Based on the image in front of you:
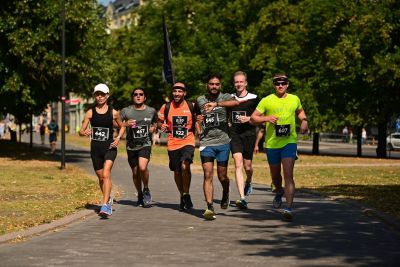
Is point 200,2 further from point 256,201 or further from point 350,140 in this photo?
point 256,201

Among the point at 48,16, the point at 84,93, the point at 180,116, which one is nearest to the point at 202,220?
the point at 180,116

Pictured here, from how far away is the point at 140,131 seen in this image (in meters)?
11.7

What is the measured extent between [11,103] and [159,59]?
2273cm

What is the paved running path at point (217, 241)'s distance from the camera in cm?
709

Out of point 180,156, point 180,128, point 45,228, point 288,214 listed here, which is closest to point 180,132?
point 180,128

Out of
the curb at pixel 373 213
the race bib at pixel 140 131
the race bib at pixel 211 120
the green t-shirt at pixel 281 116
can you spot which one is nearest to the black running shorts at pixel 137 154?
the race bib at pixel 140 131

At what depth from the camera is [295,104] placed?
1012cm

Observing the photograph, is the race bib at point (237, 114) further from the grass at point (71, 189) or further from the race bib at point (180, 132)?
the grass at point (71, 189)

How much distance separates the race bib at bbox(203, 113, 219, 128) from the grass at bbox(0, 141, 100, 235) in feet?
7.92

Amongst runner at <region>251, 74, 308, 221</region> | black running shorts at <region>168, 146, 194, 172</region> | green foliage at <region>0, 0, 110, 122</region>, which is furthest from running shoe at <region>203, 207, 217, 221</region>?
green foliage at <region>0, 0, 110, 122</region>

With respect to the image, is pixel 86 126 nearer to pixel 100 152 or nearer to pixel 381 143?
pixel 100 152

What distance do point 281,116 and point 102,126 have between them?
8.78 ft

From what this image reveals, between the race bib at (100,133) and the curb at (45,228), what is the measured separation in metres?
1.09

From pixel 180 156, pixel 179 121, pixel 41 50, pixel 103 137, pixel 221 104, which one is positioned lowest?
pixel 180 156
